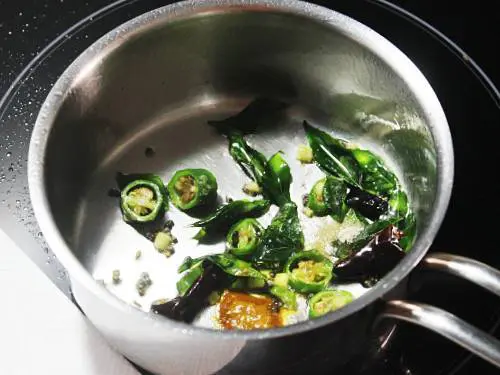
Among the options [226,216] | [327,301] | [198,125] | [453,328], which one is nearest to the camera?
[453,328]

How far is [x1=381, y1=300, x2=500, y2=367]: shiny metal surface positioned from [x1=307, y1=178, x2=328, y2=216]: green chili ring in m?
0.31

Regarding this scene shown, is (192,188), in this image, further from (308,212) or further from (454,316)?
(454,316)

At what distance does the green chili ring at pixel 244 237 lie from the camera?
1050 mm

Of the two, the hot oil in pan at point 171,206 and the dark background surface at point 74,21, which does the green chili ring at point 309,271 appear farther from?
the dark background surface at point 74,21

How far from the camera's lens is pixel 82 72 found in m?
1.06

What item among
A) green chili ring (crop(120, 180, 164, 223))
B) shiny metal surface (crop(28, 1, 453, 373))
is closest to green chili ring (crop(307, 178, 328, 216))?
shiny metal surface (crop(28, 1, 453, 373))

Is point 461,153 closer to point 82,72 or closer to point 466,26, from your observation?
point 466,26

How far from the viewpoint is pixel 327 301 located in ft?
3.22

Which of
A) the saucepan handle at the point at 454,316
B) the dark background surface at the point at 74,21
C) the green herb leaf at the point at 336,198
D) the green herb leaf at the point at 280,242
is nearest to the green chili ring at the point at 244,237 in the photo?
the green herb leaf at the point at 280,242

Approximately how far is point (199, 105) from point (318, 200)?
0.30 m

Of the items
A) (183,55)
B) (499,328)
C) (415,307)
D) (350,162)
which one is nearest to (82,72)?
(183,55)

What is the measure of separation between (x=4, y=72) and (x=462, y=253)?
82 cm

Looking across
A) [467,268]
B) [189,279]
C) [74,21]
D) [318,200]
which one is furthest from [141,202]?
[467,268]

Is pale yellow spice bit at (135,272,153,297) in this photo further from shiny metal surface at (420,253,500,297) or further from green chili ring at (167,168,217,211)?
shiny metal surface at (420,253,500,297)
